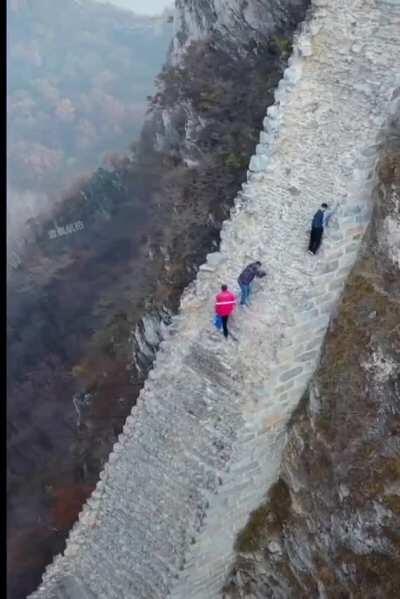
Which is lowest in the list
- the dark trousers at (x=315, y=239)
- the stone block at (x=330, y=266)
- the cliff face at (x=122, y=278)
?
the cliff face at (x=122, y=278)

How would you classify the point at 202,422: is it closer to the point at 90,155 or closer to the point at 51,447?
the point at 51,447

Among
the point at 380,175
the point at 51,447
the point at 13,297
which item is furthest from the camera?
the point at 13,297

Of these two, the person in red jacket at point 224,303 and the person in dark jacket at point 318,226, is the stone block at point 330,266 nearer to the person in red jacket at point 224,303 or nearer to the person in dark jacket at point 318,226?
the person in dark jacket at point 318,226

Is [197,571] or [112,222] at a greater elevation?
[197,571]

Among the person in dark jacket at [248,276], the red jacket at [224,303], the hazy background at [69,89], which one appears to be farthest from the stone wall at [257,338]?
the hazy background at [69,89]

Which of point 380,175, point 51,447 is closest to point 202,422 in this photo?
point 380,175

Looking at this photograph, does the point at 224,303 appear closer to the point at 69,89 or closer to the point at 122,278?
the point at 122,278

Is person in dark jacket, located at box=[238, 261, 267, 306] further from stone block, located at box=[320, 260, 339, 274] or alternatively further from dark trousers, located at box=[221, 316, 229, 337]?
stone block, located at box=[320, 260, 339, 274]
